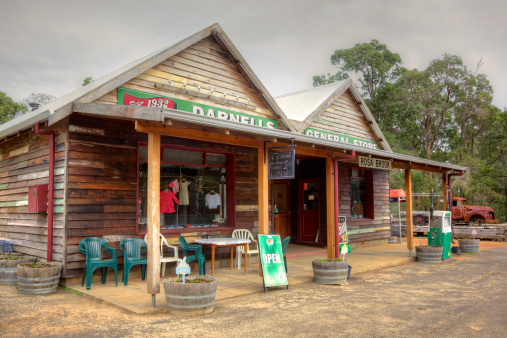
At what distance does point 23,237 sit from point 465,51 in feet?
113

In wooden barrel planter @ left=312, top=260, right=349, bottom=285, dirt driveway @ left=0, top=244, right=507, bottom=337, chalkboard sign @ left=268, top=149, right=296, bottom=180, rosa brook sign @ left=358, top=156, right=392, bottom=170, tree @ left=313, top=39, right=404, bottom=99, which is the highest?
tree @ left=313, top=39, right=404, bottom=99

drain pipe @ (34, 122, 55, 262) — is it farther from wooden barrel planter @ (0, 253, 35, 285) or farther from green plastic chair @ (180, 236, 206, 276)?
green plastic chair @ (180, 236, 206, 276)

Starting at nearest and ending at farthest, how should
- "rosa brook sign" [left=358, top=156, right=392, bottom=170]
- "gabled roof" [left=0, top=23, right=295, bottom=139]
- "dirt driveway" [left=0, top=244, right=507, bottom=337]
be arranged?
"dirt driveway" [left=0, top=244, right=507, bottom=337] → "gabled roof" [left=0, top=23, right=295, bottom=139] → "rosa brook sign" [left=358, top=156, right=392, bottom=170]

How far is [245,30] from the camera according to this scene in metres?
18.5

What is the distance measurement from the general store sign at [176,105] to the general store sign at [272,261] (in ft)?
9.77

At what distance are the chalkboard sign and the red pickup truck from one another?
55.7 ft

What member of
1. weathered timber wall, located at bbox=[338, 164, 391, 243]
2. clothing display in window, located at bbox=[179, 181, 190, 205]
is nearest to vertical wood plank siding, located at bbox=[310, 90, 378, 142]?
weathered timber wall, located at bbox=[338, 164, 391, 243]

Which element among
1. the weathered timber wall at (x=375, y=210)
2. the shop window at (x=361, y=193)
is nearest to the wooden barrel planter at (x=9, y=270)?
the weathered timber wall at (x=375, y=210)

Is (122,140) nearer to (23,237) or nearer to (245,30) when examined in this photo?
(23,237)

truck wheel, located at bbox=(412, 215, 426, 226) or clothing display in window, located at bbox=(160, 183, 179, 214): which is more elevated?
clothing display in window, located at bbox=(160, 183, 179, 214)

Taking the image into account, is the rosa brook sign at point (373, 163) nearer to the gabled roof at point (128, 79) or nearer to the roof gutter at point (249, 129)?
the roof gutter at point (249, 129)

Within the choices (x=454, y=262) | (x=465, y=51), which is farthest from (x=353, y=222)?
(x=465, y=51)

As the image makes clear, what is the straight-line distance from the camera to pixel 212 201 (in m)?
9.65

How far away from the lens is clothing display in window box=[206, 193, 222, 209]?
955cm
